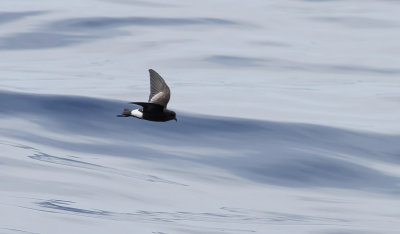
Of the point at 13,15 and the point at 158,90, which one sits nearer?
the point at 158,90

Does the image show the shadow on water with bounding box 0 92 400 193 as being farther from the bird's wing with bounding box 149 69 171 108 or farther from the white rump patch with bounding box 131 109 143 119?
the white rump patch with bounding box 131 109 143 119

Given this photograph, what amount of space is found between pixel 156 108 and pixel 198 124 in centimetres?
397

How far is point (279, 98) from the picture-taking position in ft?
56.6

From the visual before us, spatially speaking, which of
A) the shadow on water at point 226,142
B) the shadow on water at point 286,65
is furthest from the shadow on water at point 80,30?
the shadow on water at point 226,142

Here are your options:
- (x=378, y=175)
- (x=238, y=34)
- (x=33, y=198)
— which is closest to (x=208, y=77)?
(x=238, y=34)

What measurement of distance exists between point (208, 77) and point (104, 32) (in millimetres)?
4654

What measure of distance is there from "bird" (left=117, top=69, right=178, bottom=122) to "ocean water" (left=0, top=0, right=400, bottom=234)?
0.84 m

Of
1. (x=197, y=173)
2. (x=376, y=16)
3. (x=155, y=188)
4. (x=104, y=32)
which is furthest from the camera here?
(x=376, y=16)

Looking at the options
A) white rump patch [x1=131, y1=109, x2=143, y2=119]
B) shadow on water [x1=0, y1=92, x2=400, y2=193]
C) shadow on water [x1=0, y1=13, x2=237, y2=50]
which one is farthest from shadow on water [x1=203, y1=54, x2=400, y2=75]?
white rump patch [x1=131, y1=109, x2=143, y2=119]

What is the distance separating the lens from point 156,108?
10.7 meters

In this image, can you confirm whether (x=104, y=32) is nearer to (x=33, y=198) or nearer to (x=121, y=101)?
(x=121, y=101)

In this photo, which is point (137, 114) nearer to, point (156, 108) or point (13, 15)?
point (156, 108)

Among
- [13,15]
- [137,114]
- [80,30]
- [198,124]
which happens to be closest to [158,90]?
[137,114]

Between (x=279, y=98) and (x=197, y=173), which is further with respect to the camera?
(x=279, y=98)
